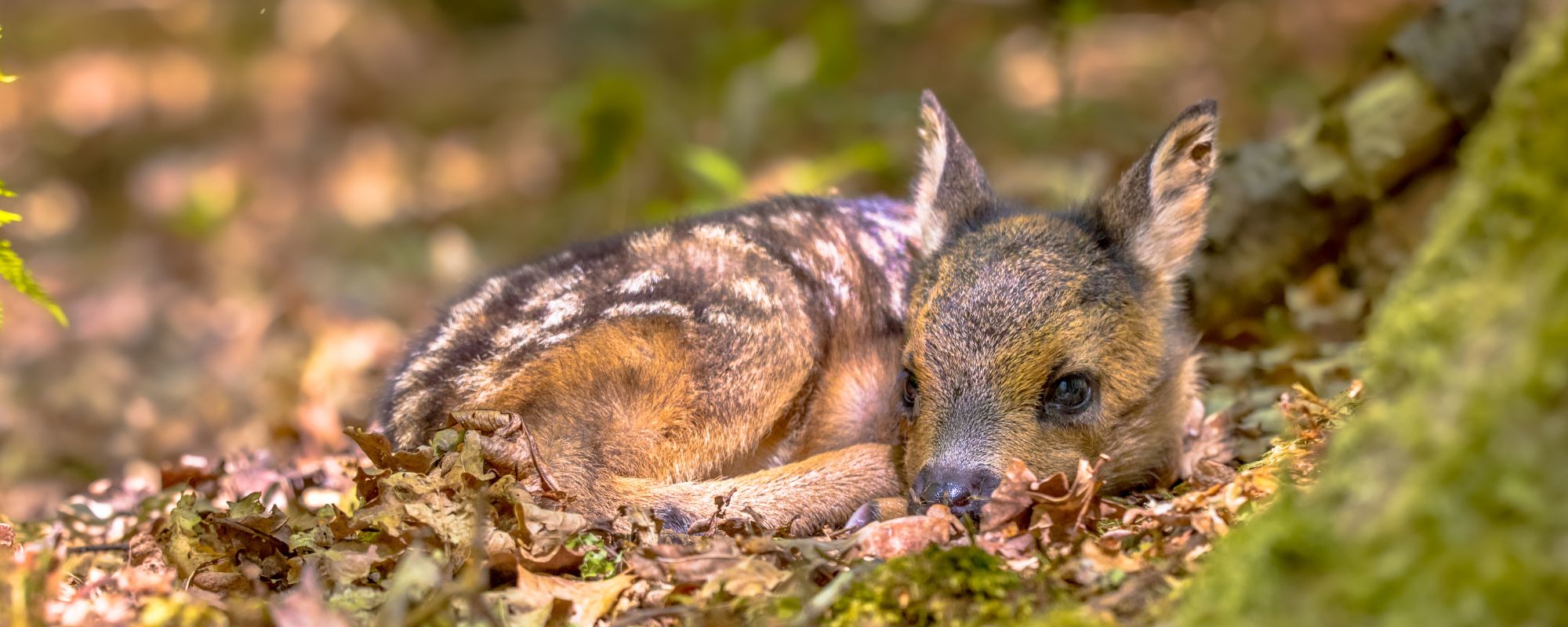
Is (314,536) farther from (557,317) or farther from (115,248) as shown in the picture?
(115,248)

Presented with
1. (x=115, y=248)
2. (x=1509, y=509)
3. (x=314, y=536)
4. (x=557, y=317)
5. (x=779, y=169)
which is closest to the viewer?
(x=1509, y=509)

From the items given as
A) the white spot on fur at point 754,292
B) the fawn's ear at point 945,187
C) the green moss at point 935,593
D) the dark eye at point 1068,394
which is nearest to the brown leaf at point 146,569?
the green moss at point 935,593

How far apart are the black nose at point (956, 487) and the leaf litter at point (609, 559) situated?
5.5 inches

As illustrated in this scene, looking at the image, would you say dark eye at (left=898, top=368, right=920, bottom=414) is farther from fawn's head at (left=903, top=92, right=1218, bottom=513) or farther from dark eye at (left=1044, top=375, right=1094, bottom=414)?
dark eye at (left=1044, top=375, right=1094, bottom=414)

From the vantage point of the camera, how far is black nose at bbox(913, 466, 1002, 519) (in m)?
4.55

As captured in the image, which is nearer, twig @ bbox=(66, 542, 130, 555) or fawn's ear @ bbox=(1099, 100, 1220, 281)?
twig @ bbox=(66, 542, 130, 555)

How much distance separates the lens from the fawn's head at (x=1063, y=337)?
194 inches

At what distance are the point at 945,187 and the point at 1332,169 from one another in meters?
2.66

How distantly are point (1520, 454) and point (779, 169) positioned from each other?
30.0 ft

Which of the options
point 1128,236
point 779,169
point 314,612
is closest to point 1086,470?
point 1128,236

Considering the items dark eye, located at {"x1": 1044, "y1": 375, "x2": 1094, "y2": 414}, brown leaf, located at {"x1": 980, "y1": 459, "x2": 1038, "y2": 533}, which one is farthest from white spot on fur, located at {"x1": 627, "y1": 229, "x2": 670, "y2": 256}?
brown leaf, located at {"x1": 980, "y1": 459, "x2": 1038, "y2": 533}

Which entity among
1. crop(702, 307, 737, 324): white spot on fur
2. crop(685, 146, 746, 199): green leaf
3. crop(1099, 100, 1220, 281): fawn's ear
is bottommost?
crop(702, 307, 737, 324): white spot on fur

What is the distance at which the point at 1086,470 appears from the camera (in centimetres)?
426

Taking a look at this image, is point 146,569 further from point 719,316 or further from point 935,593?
point 935,593
